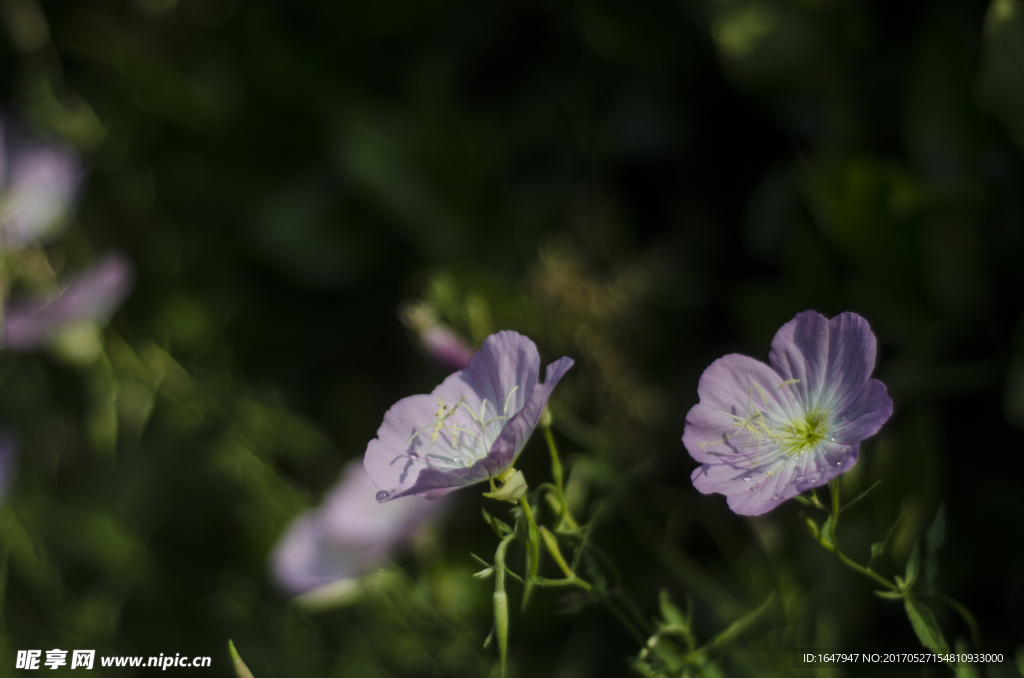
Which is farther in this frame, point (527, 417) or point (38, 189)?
point (38, 189)

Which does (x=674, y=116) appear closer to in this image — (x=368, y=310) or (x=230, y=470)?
(x=368, y=310)

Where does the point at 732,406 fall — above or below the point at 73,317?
above

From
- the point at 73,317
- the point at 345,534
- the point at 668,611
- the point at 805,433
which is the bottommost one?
the point at 345,534

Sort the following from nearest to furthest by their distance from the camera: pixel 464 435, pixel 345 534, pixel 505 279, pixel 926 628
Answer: pixel 926 628 < pixel 464 435 < pixel 345 534 < pixel 505 279

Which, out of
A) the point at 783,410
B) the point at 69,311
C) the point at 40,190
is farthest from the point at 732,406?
the point at 40,190

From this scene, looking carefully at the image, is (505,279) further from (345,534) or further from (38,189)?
(38,189)

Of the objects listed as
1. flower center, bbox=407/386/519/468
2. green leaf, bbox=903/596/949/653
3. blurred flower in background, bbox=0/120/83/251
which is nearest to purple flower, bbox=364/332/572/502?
flower center, bbox=407/386/519/468
